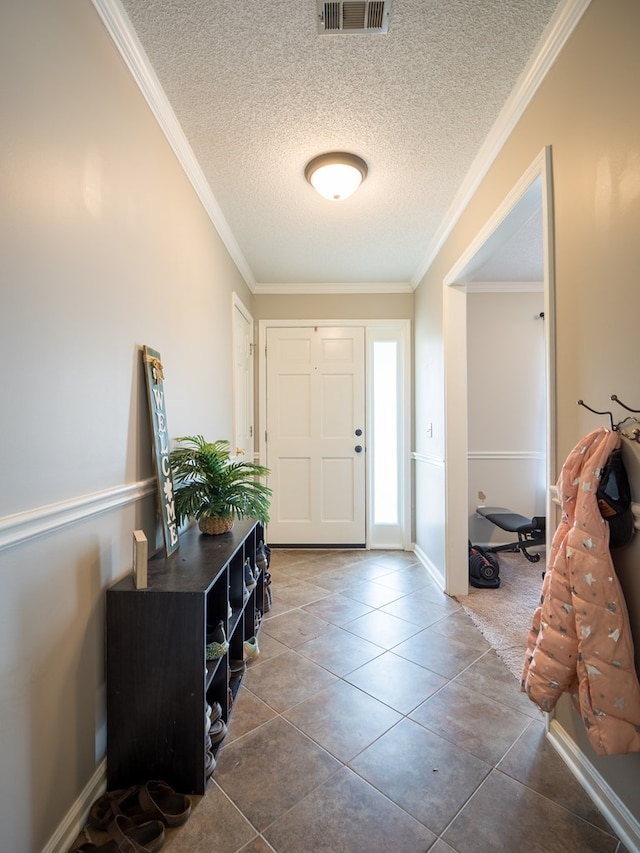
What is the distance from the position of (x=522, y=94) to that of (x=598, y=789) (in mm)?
2427

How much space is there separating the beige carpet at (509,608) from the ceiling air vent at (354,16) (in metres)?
2.62

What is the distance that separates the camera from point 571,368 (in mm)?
1366

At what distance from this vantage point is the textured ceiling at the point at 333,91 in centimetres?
132

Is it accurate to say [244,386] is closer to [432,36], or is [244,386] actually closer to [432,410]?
[432,410]

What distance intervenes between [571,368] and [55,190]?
1618 millimetres

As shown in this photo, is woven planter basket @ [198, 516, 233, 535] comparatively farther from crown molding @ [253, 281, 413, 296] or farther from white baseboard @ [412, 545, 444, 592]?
crown molding @ [253, 281, 413, 296]

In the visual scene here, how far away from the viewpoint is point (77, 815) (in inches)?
43.1

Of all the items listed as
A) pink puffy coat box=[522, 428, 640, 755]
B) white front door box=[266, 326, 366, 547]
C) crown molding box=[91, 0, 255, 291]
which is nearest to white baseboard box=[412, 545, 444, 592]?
white front door box=[266, 326, 366, 547]

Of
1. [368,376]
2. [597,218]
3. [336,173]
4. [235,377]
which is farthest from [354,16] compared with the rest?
[368,376]

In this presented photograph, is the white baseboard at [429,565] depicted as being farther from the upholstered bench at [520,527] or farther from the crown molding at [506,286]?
the crown molding at [506,286]

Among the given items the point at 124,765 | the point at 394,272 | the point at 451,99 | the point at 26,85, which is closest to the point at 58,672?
the point at 124,765

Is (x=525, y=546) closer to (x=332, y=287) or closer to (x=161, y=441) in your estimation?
(x=332, y=287)

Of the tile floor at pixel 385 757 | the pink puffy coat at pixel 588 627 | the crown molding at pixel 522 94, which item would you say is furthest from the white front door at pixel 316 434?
the pink puffy coat at pixel 588 627

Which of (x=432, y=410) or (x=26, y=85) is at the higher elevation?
(x=26, y=85)
